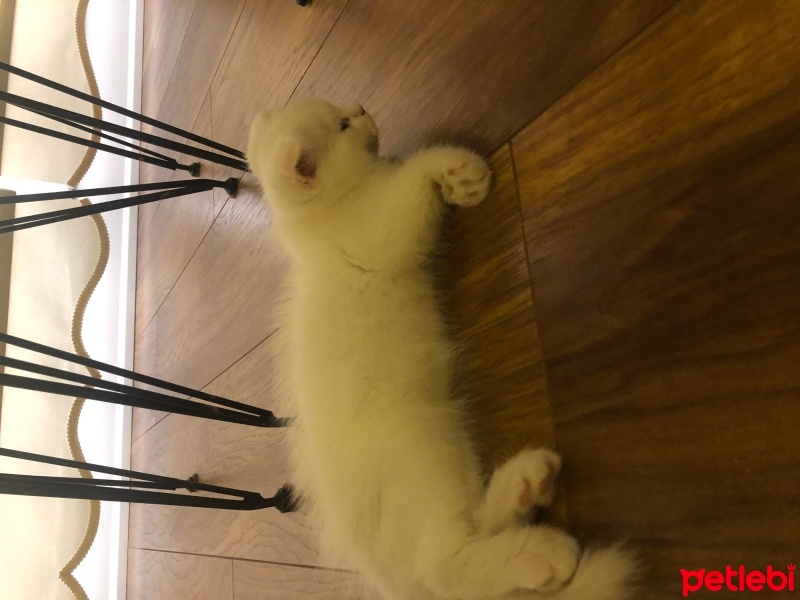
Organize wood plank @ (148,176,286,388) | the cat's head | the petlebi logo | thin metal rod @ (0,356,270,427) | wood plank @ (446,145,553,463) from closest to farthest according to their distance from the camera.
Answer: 1. the petlebi logo
2. wood plank @ (446,145,553,463)
3. the cat's head
4. thin metal rod @ (0,356,270,427)
5. wood plank @ (148,176,286,388)

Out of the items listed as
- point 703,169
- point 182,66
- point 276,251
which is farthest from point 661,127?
point 182,66

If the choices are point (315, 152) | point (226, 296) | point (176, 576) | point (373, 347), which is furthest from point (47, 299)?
point (373, 347)

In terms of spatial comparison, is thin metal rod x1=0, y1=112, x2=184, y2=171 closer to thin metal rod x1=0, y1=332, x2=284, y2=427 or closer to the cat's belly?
thin metal rod x1=0, y1=332, x2=284, y2=427

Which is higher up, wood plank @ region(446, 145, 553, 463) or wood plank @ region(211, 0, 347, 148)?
wood plank @ region(211, 0, 347, 148)

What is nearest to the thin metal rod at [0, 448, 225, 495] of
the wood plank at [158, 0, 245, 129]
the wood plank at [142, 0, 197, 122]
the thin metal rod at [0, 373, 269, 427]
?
the thin metal rod at [0, 373, 269, 427]

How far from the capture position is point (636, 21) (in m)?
0.66

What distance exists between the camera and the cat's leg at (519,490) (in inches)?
25.7

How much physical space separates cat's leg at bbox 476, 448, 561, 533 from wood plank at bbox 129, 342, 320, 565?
56cm

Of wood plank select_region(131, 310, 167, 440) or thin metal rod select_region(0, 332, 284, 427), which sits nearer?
thin metal rod select_region(0, 332, 284, 427)

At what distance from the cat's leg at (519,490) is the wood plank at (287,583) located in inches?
16.0

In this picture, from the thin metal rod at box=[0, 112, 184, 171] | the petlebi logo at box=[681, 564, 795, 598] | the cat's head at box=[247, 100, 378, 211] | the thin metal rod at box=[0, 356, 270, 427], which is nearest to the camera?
the petlebi logo at box=[681, 564, 795, 598]

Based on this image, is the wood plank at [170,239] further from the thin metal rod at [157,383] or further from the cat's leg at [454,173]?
the cat's leg at [454,173]

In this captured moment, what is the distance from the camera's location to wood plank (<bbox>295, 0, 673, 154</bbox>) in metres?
0.71

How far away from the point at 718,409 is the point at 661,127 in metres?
0.30
